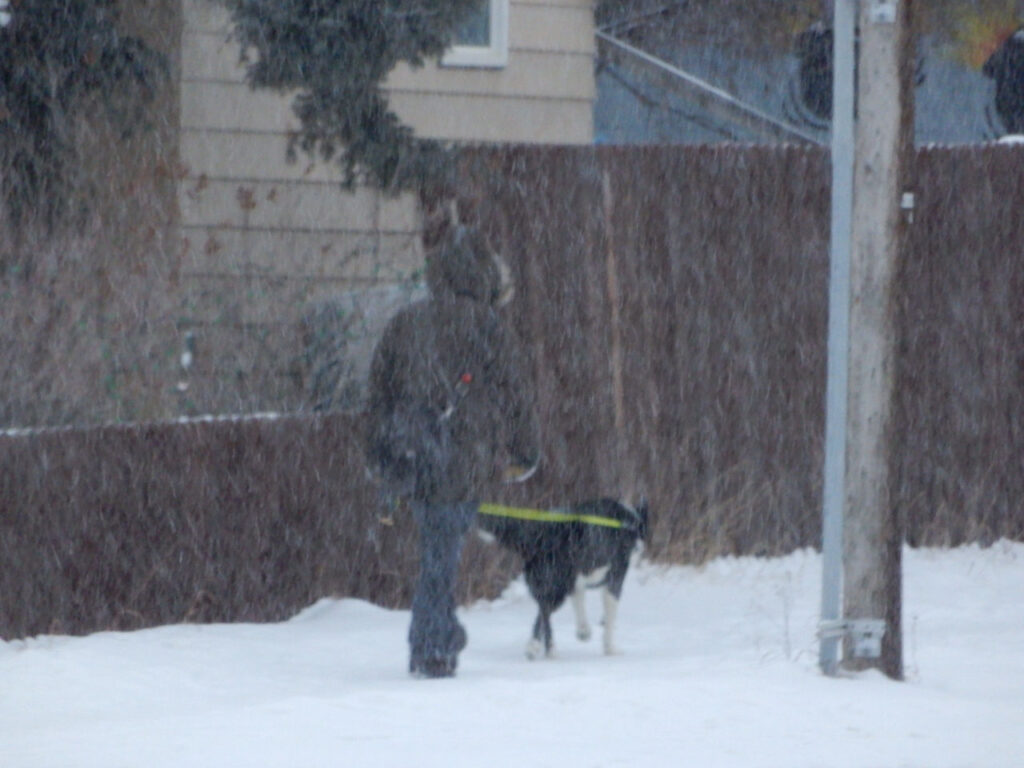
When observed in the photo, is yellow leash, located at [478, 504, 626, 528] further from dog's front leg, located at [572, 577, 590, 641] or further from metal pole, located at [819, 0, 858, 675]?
metal pole, located at [819, 0, 858, 675]

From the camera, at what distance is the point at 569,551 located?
7.48 meters

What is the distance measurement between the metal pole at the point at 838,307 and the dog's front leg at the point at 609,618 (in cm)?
117

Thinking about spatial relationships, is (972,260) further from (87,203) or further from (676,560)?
(87,203)

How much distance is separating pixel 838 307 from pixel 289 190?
232 inches

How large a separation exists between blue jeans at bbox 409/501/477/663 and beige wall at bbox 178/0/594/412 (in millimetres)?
2380

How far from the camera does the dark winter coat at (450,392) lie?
684cm

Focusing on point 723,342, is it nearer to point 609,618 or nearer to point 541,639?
point 609,618

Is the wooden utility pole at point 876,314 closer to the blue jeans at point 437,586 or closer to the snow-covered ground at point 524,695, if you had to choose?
the snow-covered ground at point 524,695

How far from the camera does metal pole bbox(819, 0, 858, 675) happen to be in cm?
658

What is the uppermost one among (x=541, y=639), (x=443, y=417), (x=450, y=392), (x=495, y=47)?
(x=495, y=47)

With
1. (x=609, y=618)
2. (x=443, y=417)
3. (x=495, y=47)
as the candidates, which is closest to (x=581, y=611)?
(x=609, y=618)

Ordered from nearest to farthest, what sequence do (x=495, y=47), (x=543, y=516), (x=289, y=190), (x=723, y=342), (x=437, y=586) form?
(x=437, y=586) < (x=543, y=516) < (x=723, y=342) < (x=289, y=190) < (x=495, y=47)

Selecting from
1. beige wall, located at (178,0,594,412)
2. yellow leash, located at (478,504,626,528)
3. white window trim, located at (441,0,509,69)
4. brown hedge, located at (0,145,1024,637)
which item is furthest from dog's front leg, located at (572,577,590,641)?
white window trim, located at (441,0,509,69)

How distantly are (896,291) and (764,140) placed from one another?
10.1 m
